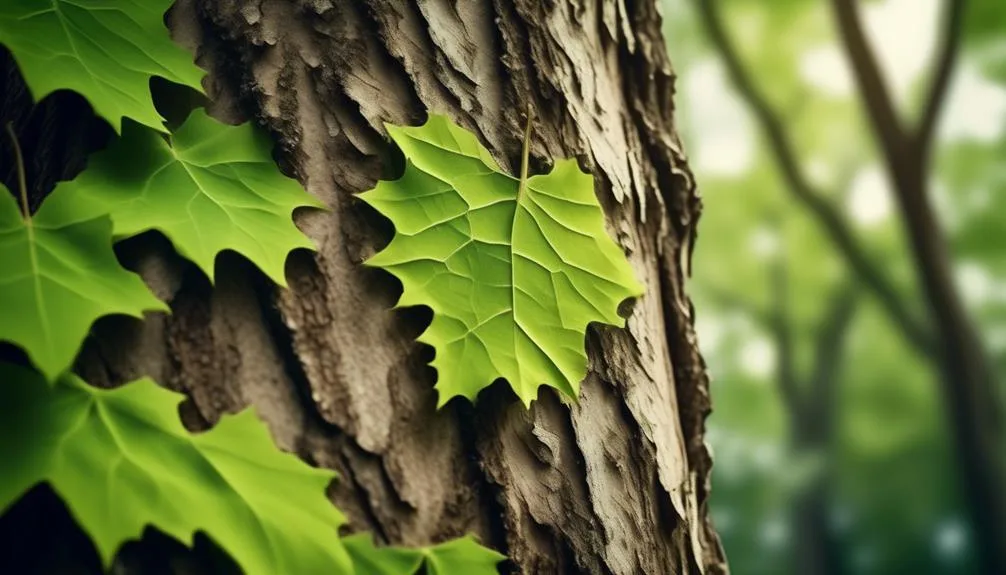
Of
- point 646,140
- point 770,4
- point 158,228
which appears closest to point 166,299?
point 158,228

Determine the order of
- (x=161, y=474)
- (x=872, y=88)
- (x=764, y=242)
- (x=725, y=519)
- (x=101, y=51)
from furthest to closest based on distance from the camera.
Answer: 1. (x=725, y=519)
2. (x=764, y=242)
3. (x=872, y=88)
4. (x=101, y=51)
5. (x=161, y=474)

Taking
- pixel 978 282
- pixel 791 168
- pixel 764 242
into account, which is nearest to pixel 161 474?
pixel 791 168

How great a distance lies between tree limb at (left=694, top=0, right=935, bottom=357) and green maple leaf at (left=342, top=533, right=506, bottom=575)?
3607 millimetres

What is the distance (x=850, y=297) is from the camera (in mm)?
8125

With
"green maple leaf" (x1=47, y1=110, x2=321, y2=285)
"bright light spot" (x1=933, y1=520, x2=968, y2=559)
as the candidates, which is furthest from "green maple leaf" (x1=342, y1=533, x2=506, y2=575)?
"bright light spot" (x1=933, y1=520, x2=968, y2=559)

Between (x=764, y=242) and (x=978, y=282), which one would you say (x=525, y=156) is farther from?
(x=764, y=242)

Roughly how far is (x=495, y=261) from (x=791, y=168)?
11.9 feet

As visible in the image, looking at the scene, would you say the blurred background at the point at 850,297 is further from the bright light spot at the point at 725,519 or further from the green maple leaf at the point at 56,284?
the green maple leaf at the point at 56,284

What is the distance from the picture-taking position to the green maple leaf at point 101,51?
56cm

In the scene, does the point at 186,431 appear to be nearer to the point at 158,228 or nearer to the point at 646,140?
the point at 158,228

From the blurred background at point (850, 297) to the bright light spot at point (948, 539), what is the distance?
25 mm

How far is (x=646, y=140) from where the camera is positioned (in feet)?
2.61

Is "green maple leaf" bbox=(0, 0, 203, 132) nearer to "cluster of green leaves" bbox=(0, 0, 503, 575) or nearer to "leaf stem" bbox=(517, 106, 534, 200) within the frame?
"cluster of green leaves" bbox=(0, 0, 503, 575)

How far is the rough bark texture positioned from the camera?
0.55 meters
